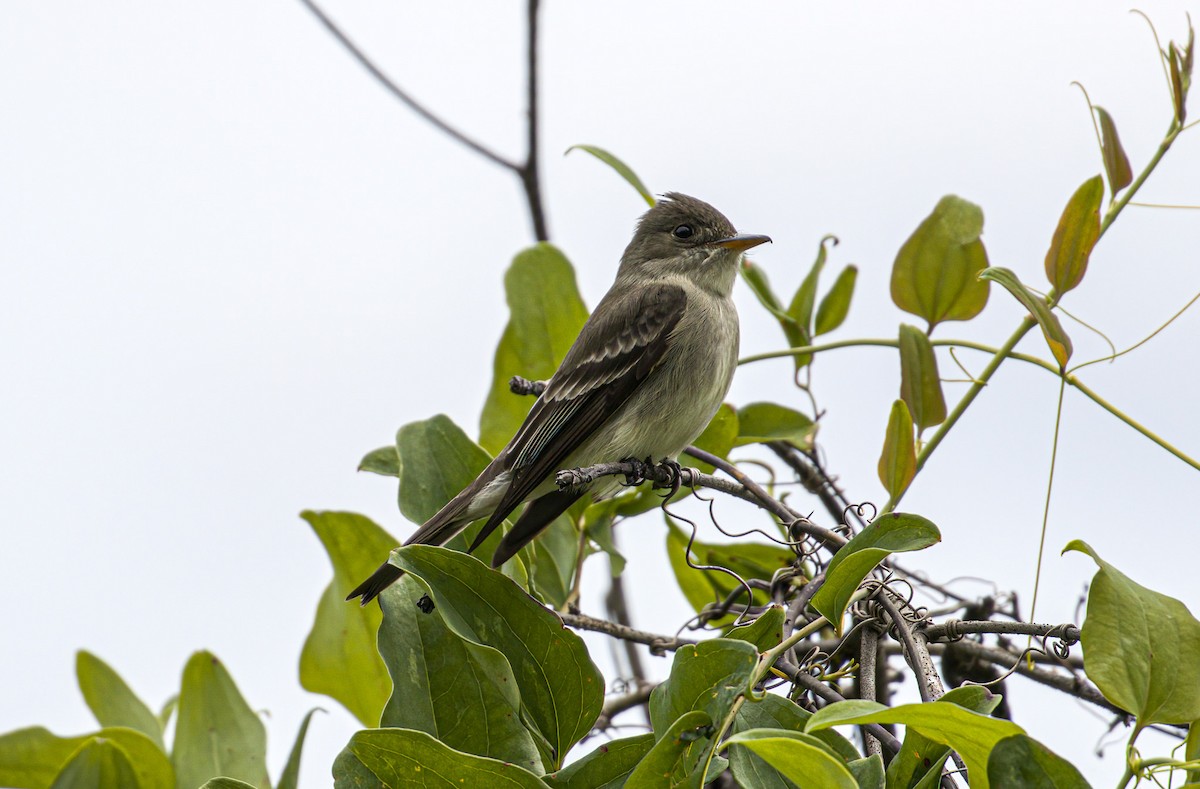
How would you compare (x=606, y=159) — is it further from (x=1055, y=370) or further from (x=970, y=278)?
(x=1055, y=370)

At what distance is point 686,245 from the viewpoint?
16.3ft

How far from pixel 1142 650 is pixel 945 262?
151 cm

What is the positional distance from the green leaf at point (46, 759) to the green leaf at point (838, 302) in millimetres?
2099

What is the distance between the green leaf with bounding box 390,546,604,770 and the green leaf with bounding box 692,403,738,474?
1274 mm

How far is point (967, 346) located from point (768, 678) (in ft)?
3.38

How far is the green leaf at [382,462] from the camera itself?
3.07 meters

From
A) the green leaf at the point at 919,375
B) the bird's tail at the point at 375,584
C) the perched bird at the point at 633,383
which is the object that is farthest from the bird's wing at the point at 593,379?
the green leaf at the point at 919,375

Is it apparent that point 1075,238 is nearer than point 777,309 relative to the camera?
Yes

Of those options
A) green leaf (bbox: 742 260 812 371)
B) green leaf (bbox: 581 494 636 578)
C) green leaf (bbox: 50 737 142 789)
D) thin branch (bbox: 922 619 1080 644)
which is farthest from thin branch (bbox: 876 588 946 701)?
green leaf (bbox: 50 737 142 789)

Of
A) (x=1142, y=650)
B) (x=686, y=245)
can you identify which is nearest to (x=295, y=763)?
(x=1142, y=650)

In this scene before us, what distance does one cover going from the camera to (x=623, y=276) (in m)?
5.22

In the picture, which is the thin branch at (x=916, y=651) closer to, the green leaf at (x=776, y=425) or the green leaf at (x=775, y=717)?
the green leaf at (x=775, y=717)

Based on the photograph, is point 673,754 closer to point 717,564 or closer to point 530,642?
point 530,642

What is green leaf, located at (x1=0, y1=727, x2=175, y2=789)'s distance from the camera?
9.12ft
